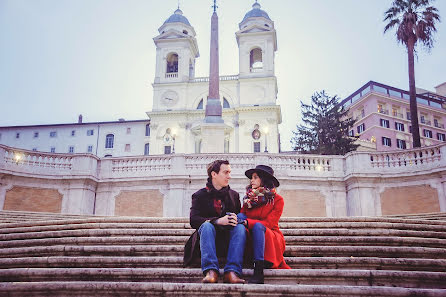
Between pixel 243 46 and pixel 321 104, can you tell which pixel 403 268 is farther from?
pixel 243 46

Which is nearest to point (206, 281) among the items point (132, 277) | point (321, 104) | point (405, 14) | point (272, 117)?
point (132, 277)

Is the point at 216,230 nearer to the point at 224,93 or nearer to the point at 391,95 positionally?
the point at 224,93

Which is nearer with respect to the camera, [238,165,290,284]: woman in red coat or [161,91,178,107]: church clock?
[238,165,290,284]: woman in red coat

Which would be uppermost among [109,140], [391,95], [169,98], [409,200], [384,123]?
[391,95]

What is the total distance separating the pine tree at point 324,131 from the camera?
1478 inches

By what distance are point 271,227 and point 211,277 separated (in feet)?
3.97

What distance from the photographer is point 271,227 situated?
5469mm

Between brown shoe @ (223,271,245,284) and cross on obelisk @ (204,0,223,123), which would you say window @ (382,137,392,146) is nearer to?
cross on obelisk @ (204,0,223,123)

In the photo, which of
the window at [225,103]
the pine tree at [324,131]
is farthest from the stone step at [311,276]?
the window at [225,103]

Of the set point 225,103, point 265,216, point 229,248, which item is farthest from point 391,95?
point 229,248

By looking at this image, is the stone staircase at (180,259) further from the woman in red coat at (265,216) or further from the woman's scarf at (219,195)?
the woman's scarf at (219,195)

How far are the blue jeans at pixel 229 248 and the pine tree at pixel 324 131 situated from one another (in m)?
32.9

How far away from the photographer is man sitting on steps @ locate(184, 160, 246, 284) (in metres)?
4.80

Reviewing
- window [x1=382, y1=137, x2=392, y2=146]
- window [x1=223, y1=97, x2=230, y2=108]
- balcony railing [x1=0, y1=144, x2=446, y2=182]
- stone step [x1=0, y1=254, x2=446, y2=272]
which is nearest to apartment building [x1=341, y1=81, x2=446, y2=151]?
window [x1=382, y1=137, x2=392, y2=146]
